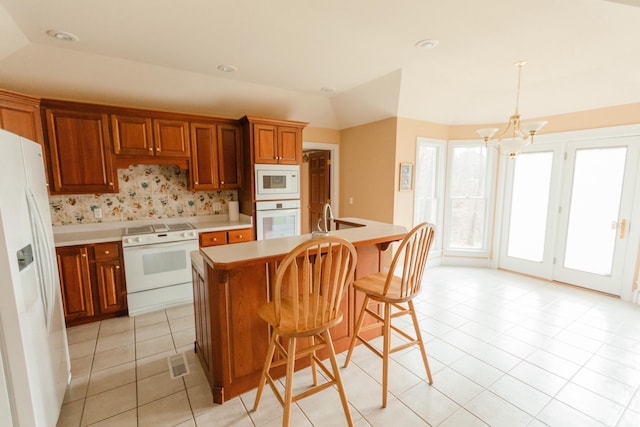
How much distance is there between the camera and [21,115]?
8.29 ft

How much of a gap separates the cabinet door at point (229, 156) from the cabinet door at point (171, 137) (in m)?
0.44

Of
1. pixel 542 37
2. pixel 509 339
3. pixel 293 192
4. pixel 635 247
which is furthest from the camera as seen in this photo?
pixel 293 192

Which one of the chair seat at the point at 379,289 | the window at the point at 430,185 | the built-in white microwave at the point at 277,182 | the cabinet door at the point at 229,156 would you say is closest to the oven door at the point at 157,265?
the cabinet door at the point at 229,156

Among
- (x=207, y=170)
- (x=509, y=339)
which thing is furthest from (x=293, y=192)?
(x=509, y=339)

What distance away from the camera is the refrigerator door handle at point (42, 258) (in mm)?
1492

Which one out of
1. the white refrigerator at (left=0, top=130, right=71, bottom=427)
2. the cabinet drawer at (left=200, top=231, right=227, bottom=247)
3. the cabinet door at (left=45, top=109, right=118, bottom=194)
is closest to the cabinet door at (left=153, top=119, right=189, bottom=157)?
the cabinet door at (left=45, top=109, right=118, bottom=194)

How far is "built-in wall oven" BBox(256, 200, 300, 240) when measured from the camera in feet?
12.5

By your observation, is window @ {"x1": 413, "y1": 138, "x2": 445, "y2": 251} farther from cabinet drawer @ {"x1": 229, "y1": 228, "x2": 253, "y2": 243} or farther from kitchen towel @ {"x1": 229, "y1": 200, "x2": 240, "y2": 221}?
kitchen towel @ {"x1": 229, "y1": 200, "x2": 240, "y2": 221}

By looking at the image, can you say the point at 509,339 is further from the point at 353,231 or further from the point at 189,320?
the point at 189,320

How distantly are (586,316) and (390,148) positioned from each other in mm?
3115

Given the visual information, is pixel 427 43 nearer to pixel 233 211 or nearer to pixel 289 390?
pixel 289 390

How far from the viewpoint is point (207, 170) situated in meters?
3.70

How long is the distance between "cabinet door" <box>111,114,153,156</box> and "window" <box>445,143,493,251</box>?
180 inches

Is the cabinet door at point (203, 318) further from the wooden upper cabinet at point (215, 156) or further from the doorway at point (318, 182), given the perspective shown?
the doorway at point (318, 182)
